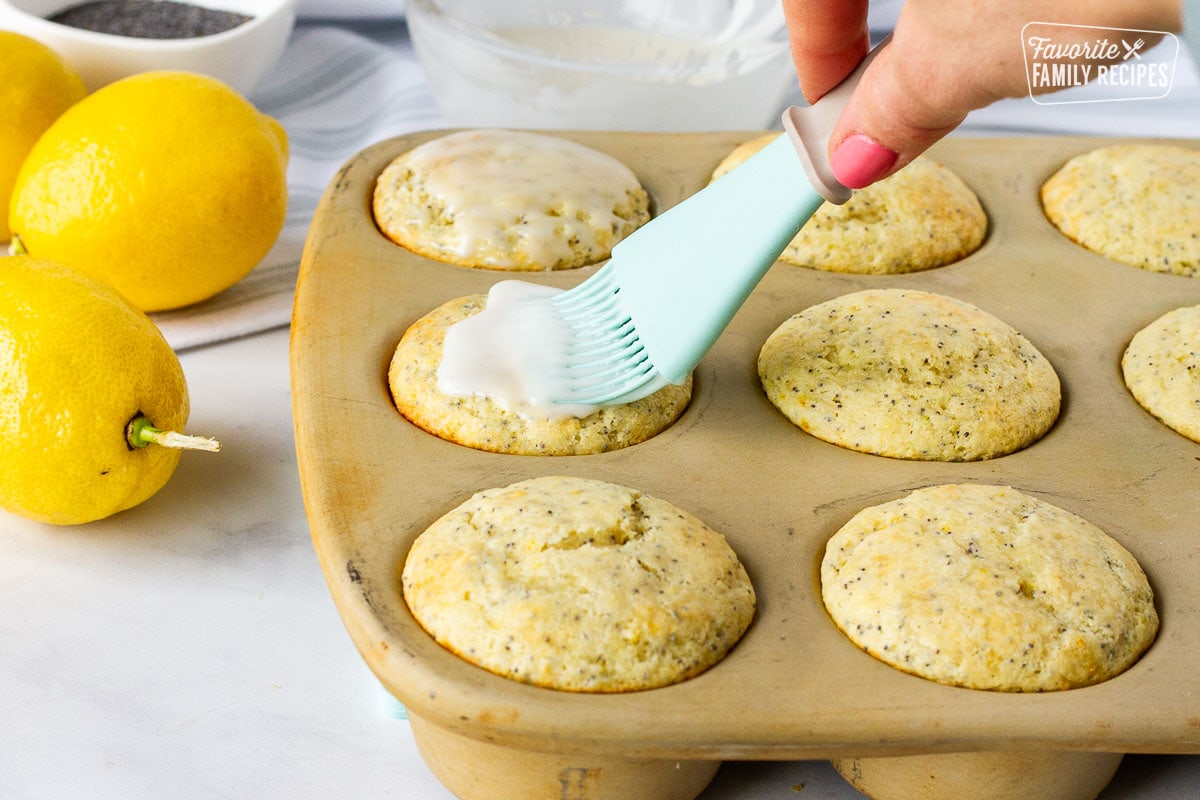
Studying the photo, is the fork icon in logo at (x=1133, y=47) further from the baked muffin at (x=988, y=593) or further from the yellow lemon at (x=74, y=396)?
the yellow lemon at (x=74, y=396)

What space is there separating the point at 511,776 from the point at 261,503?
0.66 meters

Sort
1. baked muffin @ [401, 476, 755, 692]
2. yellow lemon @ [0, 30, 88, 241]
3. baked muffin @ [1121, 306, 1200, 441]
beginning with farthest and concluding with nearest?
yellow lemon @ [0, 30, 88, 241], baked muffin @ [1121, 306, 1200, 441], baked muffin @ [401, 476, 755, 692]

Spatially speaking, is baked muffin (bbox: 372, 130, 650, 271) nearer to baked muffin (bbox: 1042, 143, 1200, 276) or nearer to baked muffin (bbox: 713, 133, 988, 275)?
baked muffin (bbox: 713, 133, 988, 275)

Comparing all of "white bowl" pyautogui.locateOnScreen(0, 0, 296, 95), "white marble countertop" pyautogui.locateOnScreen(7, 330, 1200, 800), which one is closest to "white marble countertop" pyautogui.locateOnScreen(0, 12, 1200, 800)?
"white marble countertop" pyautogui.locateOnScreen(7, 330, 1200, 800)

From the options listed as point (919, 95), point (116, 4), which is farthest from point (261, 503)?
point (116, 4)

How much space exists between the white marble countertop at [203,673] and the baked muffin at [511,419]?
289 millimetres

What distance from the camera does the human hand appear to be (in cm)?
99

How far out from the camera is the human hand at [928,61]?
992mm

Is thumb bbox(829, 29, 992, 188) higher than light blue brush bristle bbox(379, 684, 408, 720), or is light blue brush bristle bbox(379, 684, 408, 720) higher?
thumb bbox(829, 29, 992, 188)

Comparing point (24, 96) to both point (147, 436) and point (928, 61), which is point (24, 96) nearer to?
point (147, 436)

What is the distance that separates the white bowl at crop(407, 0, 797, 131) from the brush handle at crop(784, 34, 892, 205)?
100cm

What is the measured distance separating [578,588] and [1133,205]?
1.23 m

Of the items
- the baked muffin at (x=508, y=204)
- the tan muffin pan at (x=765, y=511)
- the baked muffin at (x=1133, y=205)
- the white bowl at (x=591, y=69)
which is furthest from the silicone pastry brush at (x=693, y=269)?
the white bowl at (x=591, y=69)

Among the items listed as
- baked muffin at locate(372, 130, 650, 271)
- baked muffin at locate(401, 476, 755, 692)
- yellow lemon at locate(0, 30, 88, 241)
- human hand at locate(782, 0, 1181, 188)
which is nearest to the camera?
human hand at locate(782, 0, 1181, 188)
